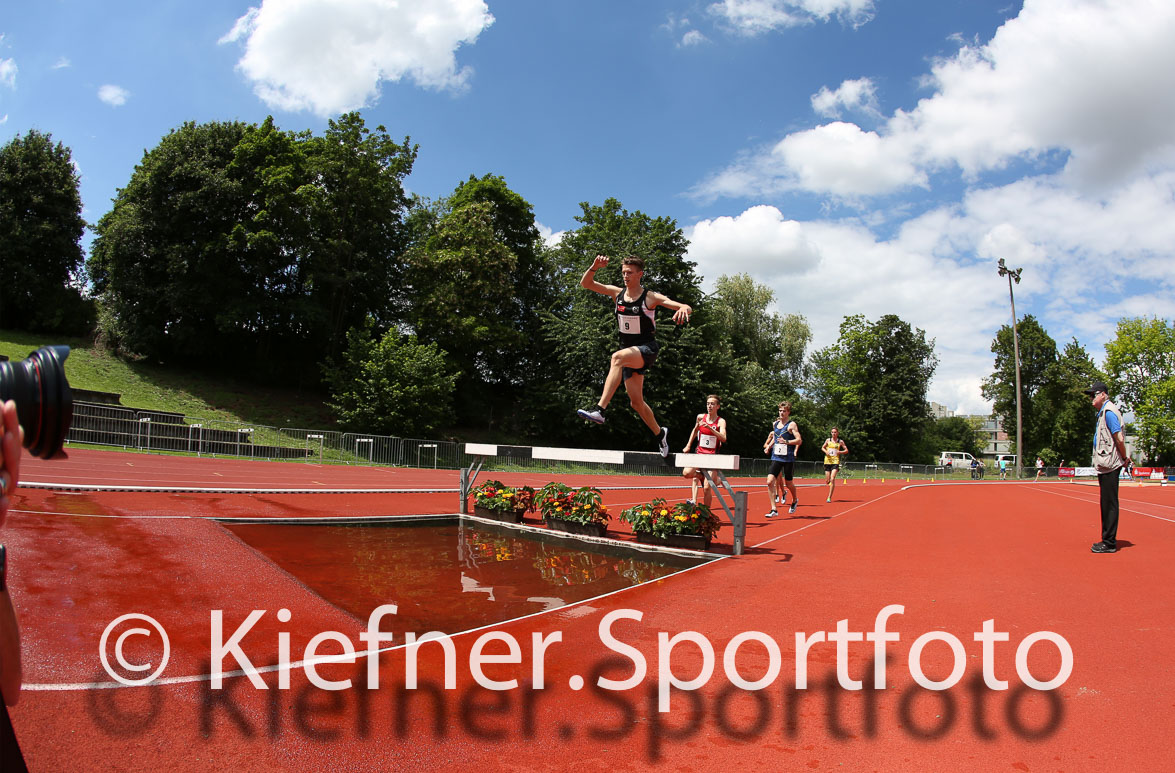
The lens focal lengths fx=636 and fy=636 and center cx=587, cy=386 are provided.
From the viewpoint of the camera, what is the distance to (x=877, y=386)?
196 ft

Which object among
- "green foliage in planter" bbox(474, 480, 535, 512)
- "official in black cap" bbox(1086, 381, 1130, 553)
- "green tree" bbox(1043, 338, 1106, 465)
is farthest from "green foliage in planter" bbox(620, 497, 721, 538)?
"green tree" bbox(1043, 338, 1106, 465)

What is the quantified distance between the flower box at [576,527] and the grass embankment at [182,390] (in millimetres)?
23168

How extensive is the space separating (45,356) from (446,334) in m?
36.8

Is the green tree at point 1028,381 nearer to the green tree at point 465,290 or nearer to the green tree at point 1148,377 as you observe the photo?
the green tree at point 1148,377

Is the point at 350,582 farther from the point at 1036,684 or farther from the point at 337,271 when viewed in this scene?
the point at 337,271

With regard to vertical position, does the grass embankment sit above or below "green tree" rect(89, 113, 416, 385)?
below

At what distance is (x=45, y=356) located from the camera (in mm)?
1539

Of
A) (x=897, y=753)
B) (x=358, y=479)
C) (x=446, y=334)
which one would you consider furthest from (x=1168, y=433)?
(x=897, y=753)

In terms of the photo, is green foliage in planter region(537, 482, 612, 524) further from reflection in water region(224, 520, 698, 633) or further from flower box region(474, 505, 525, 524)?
flower box region(474, 505, 525, 524)

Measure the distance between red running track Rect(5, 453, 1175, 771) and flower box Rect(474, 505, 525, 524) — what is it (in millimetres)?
4651

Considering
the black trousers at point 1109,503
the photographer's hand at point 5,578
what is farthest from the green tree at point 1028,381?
the photographer's hand at point 5,578

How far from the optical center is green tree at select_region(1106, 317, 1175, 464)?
58.8 metres

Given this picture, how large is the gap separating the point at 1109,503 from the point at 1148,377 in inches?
2769

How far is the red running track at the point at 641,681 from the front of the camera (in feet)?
11.2
